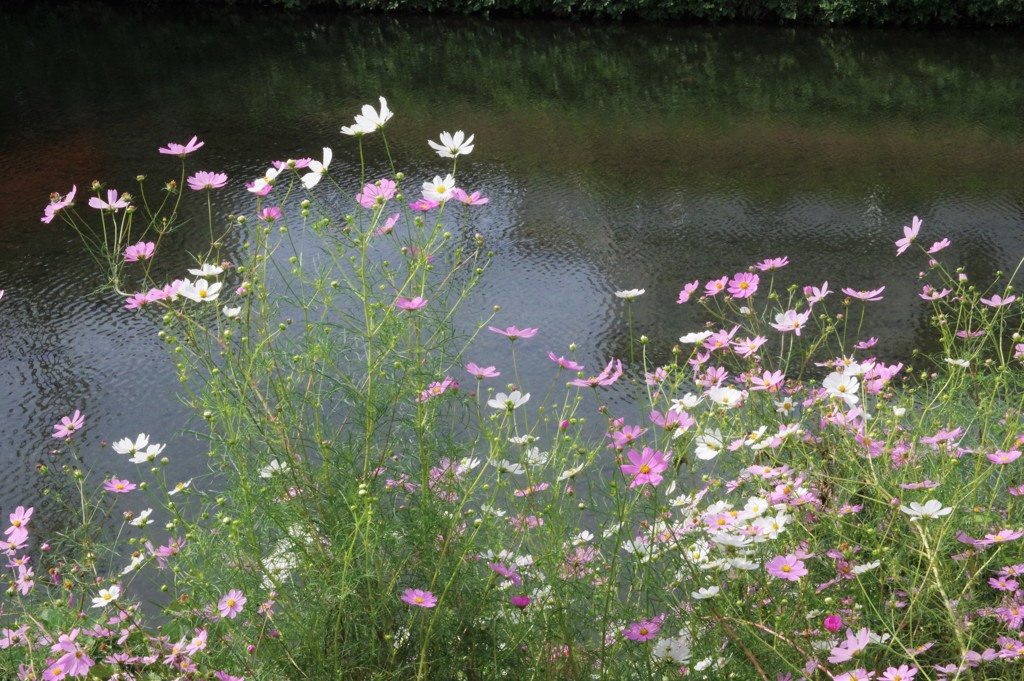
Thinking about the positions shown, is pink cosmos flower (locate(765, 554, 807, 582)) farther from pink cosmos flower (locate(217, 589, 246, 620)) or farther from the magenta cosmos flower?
pink cosmos flower (locate(217, 589, 246, 620))

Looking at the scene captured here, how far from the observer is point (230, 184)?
6305 mm

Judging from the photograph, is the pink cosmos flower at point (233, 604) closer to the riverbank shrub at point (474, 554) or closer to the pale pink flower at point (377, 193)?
the riverbank shrub at point (474, 554)

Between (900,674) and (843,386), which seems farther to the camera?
(843,386)

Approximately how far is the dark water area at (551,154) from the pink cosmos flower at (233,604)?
0.56 metres

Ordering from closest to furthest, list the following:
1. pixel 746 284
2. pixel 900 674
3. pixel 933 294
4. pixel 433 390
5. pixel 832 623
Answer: pixel 900 674, pixel 832 623, pixel 433 390, pixel 746 284, pixel 933 294

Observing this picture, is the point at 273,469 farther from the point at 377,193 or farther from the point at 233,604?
the point at 377,193

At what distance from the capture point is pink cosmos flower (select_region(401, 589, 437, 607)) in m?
1.66

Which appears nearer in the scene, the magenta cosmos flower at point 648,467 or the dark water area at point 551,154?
the magenta cosmos flower at point 648,467

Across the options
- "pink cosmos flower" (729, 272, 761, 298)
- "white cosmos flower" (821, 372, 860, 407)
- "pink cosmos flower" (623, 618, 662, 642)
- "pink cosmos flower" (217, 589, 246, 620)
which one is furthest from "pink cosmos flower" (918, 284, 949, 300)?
"pink cosmos flower" (217, 589, 246, 620)

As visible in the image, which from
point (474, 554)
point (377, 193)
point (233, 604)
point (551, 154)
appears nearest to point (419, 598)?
point (474, 554)

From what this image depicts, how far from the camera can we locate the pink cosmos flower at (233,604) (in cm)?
175

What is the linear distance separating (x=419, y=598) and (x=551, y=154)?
547 centimetres

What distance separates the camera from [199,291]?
185cm

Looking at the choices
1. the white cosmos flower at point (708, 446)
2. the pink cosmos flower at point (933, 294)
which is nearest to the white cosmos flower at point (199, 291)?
the white cosmos flower at point (708, 446)
